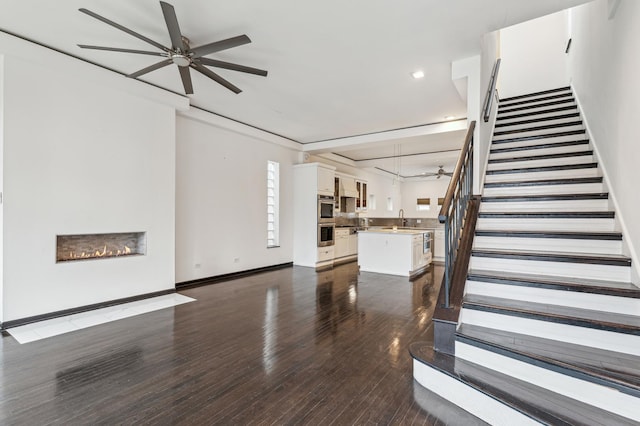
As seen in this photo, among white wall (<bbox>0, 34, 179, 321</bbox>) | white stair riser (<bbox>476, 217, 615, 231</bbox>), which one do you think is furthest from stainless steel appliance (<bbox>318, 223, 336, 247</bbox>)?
white stair riser (<bbox>476, 217, 615, 231</bbox>)

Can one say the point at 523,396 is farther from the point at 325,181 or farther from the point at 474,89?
the point at 325,181

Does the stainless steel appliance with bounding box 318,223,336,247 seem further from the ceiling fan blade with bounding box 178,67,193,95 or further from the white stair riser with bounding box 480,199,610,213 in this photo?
the ceiling fan blade with bounding box 178,67,193,95

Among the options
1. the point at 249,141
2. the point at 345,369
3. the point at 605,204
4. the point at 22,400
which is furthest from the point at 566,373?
the point at 249,141

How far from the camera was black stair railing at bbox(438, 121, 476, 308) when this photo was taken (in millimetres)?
2361

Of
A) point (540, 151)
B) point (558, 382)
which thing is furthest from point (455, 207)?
point (540, 151)

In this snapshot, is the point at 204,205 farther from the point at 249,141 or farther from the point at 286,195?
the point at 286,195

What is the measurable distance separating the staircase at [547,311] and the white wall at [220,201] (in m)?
4.26

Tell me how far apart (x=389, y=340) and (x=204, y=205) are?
13.3 feet

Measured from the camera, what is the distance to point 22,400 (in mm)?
2047

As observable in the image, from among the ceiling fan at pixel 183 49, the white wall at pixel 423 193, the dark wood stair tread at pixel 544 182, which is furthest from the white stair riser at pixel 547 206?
the white wall at pixel 423 193

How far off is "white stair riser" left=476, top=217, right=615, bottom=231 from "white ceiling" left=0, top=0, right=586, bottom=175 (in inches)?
76.7

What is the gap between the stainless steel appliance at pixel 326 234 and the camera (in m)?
7.23

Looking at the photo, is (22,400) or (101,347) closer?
(22,400)

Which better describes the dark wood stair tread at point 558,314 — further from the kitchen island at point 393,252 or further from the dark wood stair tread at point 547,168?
the kitchen island at point 393,252
